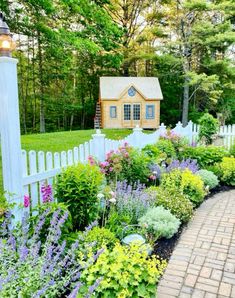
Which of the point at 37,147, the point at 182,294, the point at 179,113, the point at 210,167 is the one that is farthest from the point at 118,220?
the point at 179,113

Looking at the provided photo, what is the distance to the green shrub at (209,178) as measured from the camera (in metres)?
5.57

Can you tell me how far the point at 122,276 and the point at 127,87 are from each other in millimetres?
17102

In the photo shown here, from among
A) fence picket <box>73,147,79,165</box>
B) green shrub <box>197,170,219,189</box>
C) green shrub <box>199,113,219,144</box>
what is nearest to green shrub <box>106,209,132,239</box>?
fence picket <box>73,147,79,165</box>

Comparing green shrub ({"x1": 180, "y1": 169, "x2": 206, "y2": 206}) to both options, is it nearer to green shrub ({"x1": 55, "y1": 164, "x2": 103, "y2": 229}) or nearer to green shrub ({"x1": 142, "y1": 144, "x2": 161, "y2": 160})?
green shrub ({"x1": 142, "y1": 144, "x2": 161, "y2": 160})

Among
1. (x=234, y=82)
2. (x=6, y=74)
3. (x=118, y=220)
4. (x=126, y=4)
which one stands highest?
(x=126, y=4)

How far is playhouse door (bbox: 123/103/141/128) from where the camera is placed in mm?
18856

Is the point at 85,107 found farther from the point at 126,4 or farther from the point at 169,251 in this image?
the point at 169,251

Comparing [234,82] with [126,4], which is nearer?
[234,82]

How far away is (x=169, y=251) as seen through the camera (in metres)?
3.28

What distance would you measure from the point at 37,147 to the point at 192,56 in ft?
44.7

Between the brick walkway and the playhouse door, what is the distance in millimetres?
14666

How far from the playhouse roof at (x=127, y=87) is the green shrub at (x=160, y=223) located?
50.3ft

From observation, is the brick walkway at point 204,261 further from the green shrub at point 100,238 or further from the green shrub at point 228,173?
the green shrub at point 228,173

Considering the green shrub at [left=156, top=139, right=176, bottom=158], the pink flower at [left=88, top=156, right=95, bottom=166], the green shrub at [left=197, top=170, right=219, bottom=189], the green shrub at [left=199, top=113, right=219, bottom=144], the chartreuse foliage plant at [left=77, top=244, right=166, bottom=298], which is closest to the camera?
the chartreuse foliage plant at [left=77, top=244, right=166, bottom=298]
